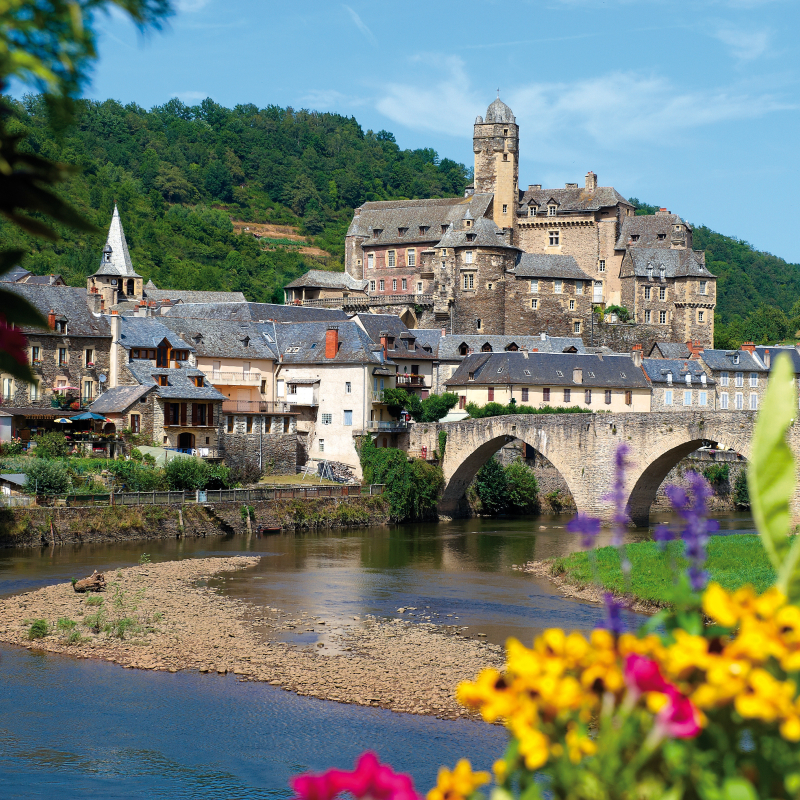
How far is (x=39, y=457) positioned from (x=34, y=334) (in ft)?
30.2

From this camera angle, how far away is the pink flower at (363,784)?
9.93 feet

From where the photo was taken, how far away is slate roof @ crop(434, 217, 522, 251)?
69188mm

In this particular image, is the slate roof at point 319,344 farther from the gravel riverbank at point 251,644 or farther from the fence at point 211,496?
the gravel riverbank at point 251,644

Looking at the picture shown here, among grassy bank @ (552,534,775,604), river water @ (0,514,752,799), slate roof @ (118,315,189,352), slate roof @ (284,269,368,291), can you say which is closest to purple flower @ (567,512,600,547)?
river water @ (0,514,752,799)

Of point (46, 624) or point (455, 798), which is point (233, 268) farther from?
point (455, 798)

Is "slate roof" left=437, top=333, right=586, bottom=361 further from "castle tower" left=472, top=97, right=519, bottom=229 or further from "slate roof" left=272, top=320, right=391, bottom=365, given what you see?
"castle tower" left=472, top=97, right=519, bottom=229

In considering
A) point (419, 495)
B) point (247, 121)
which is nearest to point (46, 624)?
point (419, 495)

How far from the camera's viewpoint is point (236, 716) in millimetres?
17859

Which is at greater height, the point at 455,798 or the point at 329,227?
the point at 329,227

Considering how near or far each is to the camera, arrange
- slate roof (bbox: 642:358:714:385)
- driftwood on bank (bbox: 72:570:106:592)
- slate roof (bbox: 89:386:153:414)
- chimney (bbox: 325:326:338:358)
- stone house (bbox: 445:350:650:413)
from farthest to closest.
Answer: slate roof (bbox: 642:358:714:385) → stone house (bbox: 445:350:650:413) → chimney (bbox: 325:326:338:358) → slate roof (bbox: 89:386:153:414) → driftwood on bank (bbox: 72:570:106:592)

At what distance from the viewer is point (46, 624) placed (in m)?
23.2

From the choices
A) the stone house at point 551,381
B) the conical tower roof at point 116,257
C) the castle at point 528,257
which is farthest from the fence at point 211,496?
the conical tower roof at point 116,257

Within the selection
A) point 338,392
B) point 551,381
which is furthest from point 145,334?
point 551,381

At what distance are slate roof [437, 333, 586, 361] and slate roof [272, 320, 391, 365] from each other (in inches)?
294
